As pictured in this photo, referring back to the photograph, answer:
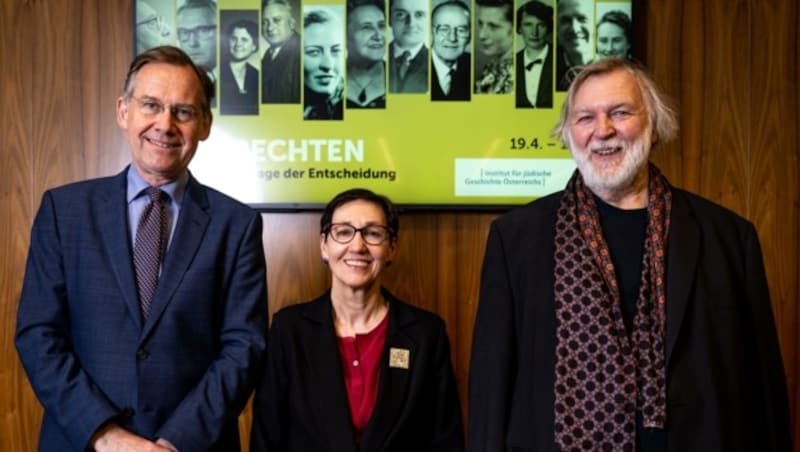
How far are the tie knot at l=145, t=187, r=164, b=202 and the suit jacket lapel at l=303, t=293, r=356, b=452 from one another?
554 mm

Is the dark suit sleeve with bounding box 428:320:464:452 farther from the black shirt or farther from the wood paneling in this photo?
the black shirt

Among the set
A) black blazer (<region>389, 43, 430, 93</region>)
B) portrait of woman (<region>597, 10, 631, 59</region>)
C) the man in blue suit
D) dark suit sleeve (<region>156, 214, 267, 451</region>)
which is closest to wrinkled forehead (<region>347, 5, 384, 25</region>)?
black blazer (<region>389, 43, 430, 93</region>)

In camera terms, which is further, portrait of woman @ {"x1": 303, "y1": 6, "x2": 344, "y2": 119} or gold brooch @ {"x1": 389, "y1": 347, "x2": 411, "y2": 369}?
portrait of woman @ {"x1": 303, "y1": 6, "x2": 344, "y2": 119}

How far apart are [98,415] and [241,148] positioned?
1.15 m

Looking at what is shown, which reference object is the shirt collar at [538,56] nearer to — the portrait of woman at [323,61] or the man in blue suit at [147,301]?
the portrait of woman at [323,61]

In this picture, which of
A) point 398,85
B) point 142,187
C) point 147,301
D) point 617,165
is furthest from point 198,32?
point 617,165

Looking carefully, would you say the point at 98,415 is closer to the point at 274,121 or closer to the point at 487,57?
the point at 274,121

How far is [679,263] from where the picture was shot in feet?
5.43

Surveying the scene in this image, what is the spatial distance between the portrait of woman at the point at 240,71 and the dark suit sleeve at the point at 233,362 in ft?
2.52

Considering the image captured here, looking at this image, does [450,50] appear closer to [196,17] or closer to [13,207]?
[196,17]

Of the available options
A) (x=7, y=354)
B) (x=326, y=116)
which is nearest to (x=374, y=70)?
(x=326, y=116)

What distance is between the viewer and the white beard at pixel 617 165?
1.72 m

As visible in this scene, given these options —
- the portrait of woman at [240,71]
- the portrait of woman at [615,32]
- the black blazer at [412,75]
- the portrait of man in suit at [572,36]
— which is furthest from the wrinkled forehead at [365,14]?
the portrait of woman at [615,32]

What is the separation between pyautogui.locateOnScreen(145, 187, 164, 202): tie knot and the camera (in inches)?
71.4
